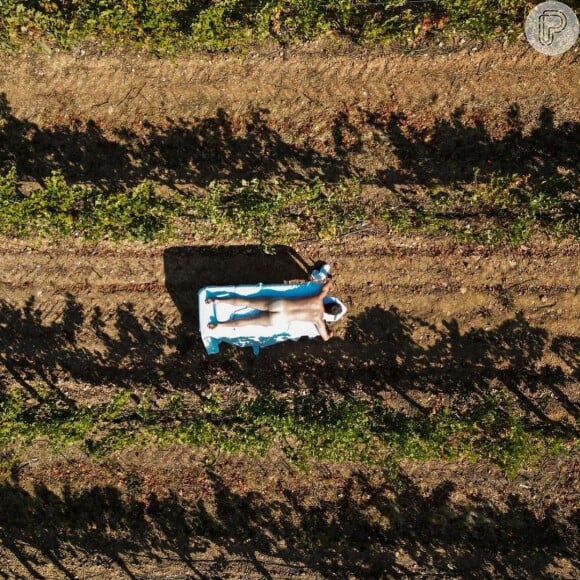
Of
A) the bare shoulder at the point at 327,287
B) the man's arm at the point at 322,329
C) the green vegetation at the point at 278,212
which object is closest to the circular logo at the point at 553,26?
the green vegetation at the point at 278,212

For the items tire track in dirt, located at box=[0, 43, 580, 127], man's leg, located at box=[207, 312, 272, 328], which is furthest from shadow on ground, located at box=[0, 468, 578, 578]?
tire track in dirt, located at box=[0, 43, 580, 127]

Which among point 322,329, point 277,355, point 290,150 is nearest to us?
point 322,329

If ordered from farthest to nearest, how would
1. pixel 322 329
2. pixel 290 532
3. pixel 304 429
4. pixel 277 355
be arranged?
pixel 290 532, pixel 277 355, pixel 322 329, pixel 304 429

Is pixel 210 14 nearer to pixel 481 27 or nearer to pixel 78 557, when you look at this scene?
pixel 481 27

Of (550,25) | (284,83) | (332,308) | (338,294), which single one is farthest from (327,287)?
(550,25)

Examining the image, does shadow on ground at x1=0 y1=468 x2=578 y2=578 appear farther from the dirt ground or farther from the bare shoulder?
the bare shoulder

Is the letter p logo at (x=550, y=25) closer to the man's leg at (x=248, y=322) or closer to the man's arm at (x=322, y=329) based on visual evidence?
the man's arm at (x=322, y=329)

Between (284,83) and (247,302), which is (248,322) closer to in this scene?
(247,302)
